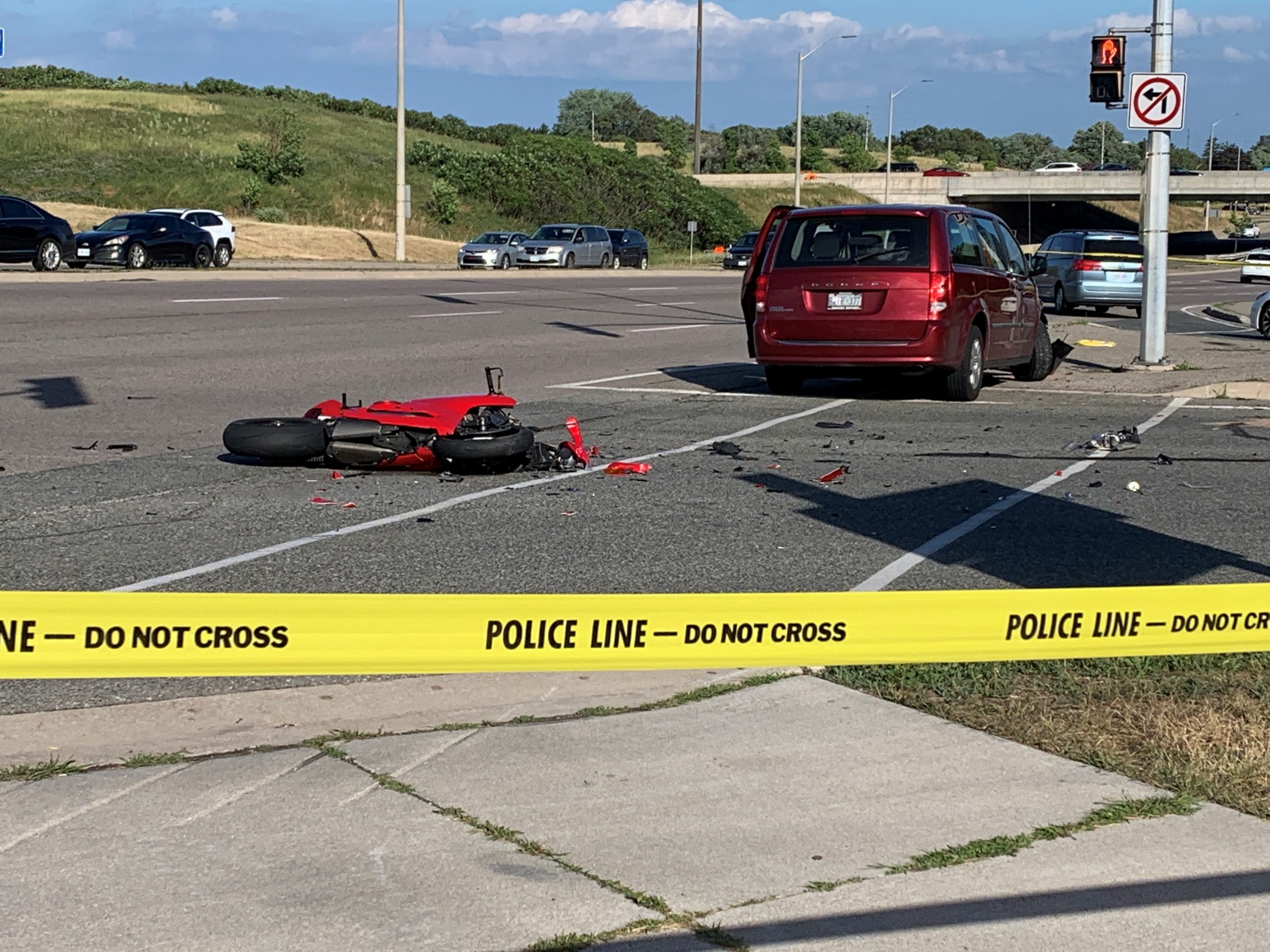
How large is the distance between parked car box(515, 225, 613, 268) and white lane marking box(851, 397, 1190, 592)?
39447mm

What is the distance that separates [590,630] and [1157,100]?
50.6 ft

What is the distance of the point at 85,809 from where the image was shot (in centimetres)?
425

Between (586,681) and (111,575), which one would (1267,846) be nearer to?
(586,681)

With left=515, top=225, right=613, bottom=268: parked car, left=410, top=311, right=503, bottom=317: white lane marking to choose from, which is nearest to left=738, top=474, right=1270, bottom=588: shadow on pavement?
left=410, top=311, right=503, bottom=317: white lane marking

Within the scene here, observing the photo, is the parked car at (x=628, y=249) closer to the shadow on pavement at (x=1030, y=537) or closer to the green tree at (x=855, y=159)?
the shadow on pavement at (x=1030, y=537)

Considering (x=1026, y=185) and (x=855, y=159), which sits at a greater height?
(x=855, y=159)

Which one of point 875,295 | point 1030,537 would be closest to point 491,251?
point 875,295

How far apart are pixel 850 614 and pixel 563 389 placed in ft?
38.9

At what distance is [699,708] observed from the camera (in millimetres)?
5223

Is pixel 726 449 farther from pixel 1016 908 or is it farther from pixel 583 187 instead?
pixel 583 187

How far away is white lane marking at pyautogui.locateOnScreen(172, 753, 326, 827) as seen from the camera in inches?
165

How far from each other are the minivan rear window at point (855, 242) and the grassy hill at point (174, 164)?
5252 cm

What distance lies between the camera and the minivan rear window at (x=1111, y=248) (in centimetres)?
3134

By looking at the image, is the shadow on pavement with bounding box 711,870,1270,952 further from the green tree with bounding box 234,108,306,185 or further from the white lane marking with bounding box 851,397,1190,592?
the green tree with bounding box 234,108,306,185
